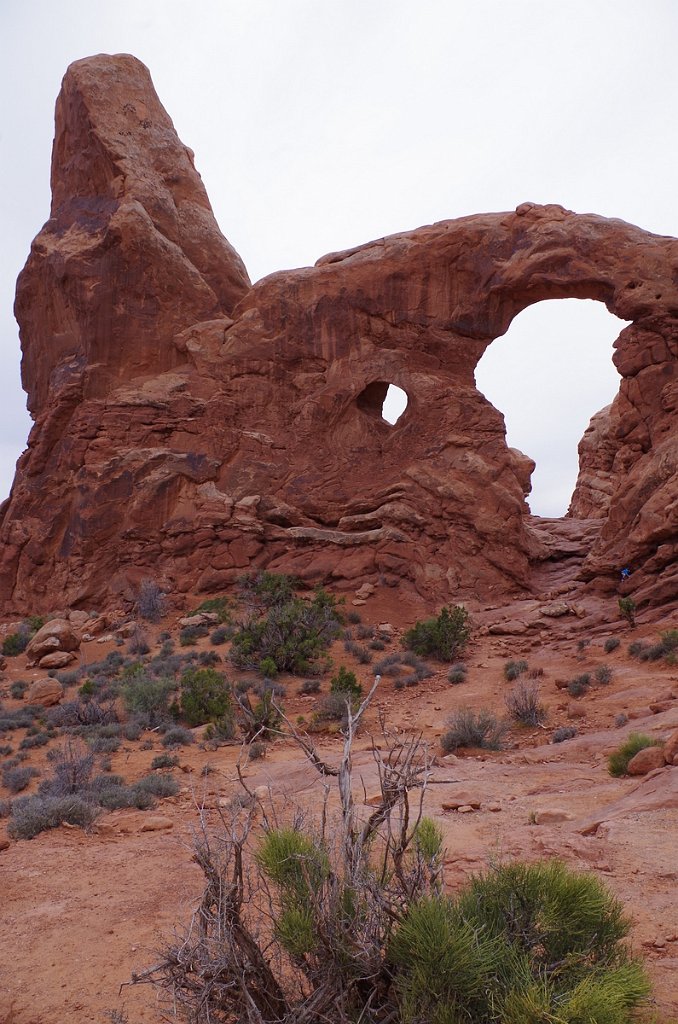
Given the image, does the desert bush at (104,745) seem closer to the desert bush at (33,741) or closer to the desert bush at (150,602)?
the desert bush at (33,741)

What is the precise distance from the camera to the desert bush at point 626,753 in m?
6.84

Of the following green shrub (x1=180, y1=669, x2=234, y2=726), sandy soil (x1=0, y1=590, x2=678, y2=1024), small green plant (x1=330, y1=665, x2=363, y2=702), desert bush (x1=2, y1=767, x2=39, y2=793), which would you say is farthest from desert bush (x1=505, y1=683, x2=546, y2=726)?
desert bush (x1=2, y1=767, x2=39, y2=793)

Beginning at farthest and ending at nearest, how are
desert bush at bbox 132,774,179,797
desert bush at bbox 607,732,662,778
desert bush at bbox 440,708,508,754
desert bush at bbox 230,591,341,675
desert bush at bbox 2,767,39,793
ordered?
1. desert bush at bbox 230,591,341,675
2. desert bush at bbox 440,708,508,754
3. desert bush at bbox 2,767,39,793
4. desert bush at bbox 132,774,179,797
5. desert bush at bbox 607,732,662,778

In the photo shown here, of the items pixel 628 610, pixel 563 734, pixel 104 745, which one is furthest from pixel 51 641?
pixel 628 610

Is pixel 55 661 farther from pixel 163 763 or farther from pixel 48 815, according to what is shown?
pixel 48 815

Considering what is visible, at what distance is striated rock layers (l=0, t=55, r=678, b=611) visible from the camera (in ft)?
61.1

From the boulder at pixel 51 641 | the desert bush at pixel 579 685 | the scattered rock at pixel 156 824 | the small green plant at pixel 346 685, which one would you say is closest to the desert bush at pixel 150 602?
the boulder at pixel 51 641

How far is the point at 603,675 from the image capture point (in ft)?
38.0

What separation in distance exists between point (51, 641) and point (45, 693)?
3656mm

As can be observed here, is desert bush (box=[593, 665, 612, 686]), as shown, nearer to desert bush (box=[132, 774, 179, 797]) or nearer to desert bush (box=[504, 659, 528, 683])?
desert bush (box=[504, 659, 528, 683])

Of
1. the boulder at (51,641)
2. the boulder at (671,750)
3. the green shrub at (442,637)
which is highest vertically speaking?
the boulder at (51,641)

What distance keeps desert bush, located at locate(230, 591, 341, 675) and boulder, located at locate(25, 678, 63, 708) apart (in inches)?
130

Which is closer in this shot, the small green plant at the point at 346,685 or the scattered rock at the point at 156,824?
the scattered rock at the point at 156,824

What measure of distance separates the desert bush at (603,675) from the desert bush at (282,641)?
532 cm
